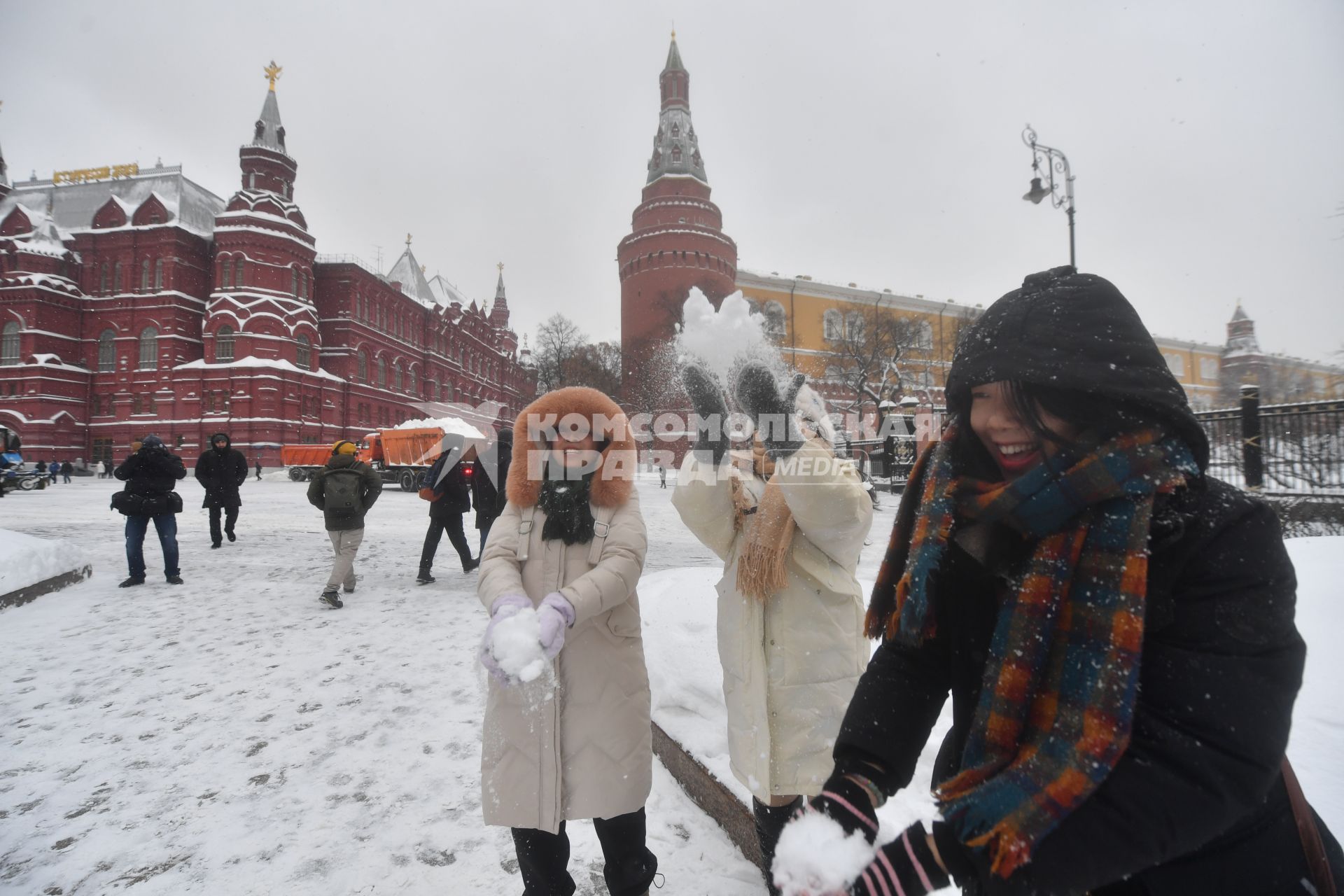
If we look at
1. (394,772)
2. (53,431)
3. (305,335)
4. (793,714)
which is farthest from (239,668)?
(53,431)

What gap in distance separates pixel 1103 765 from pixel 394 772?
11.0ft

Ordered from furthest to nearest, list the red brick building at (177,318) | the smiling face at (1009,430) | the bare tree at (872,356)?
1. the red brick building at (177,318)
2. the bare tree at (872,356)
3. the smiling face at (1009,430)

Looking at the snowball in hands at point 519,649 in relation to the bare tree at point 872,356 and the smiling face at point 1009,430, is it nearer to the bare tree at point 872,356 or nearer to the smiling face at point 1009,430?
the smiling face at point 1009,430

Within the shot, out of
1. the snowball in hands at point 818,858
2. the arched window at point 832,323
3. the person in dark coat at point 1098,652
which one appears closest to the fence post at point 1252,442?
the person in dark coat at point 1098,652

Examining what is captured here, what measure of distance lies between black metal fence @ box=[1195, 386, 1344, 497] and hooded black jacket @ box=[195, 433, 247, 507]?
13.3 m

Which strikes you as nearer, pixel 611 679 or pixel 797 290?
pixel 611 679

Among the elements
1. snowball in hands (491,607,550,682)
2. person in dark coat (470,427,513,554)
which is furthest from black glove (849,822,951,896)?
person in dark coat (470,427,513,554)

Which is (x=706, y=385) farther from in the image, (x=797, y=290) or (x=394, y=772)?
(x=797, y=290)

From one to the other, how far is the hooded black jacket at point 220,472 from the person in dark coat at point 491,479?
4535 millimetres

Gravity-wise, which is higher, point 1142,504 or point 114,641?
point 1142,504

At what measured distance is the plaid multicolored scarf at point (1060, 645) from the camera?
89 cm

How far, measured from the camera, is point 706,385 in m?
2.15

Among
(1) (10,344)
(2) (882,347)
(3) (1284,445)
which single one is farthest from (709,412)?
(1) (10,344)

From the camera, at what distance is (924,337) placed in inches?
1866
